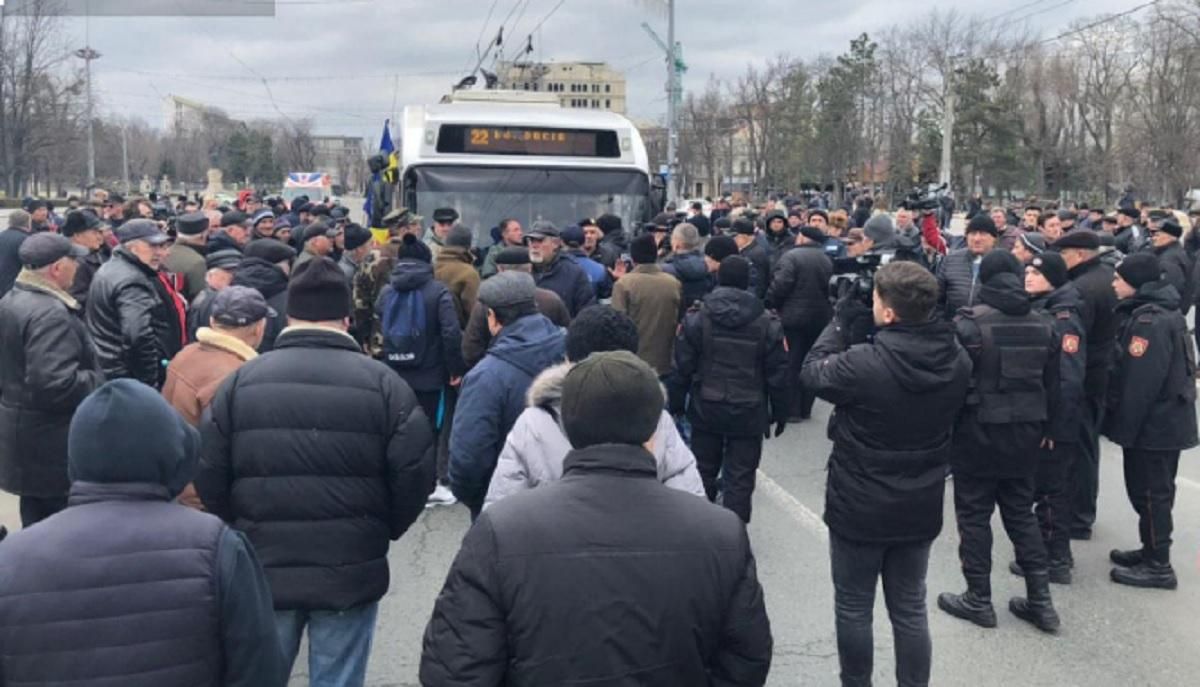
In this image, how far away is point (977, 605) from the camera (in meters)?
5.16

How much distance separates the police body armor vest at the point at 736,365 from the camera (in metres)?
5.79

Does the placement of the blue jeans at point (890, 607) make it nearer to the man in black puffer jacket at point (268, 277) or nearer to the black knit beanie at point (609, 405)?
the black knit beanie at point (609, 405)

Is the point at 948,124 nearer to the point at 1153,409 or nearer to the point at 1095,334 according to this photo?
the point at 1095,334

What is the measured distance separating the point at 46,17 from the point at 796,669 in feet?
196

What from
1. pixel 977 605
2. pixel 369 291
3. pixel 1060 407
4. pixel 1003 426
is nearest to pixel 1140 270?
pixel 1060 407

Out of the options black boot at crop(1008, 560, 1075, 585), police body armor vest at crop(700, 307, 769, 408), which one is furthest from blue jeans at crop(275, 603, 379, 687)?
black boot at crop(1008, 560, 1075, 585)

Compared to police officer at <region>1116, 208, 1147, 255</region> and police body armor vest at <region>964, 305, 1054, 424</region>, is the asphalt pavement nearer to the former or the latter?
police body armor vest at <region>964, 305, 1054, 424</region>

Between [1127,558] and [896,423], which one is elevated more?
[896,423]

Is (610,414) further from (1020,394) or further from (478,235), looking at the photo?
(478,235)

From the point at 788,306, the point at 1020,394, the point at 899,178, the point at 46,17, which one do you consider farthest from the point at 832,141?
the point at 1020,394

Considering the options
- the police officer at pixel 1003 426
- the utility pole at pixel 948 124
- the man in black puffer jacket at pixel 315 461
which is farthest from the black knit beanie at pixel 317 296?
the utility pole at pixel 948 124

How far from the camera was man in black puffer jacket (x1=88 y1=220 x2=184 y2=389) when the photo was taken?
18.1 feet

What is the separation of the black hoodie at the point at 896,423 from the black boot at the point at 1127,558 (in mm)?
2606

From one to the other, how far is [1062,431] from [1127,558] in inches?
42.5
